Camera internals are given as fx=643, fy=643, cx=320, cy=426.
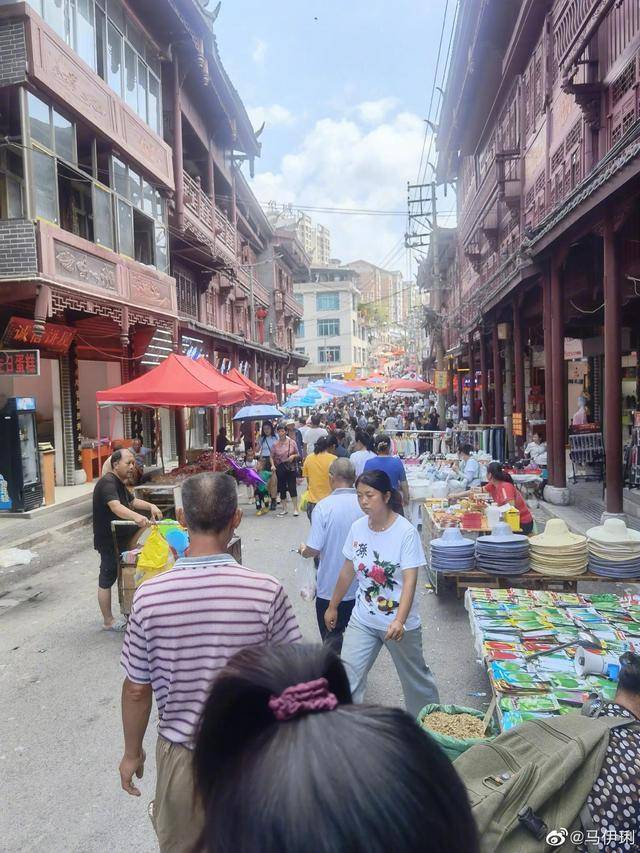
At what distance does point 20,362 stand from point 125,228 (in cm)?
441

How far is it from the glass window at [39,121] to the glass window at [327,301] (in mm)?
63479

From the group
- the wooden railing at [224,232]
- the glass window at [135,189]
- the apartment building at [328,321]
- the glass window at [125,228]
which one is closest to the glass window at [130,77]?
the glass window at [135,189]

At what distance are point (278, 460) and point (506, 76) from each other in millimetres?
12942

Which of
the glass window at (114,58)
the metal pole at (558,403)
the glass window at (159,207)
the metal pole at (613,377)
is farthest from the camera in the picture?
the glass window at (159,207)

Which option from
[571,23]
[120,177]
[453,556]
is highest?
[571,23]

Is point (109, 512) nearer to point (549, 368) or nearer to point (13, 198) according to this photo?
point (13, 198)

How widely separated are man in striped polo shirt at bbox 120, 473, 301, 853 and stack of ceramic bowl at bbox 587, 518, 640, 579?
4575mm

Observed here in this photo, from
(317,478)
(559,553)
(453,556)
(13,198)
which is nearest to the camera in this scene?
(559,553)

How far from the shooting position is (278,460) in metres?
13.3

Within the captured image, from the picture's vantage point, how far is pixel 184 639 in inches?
91.3

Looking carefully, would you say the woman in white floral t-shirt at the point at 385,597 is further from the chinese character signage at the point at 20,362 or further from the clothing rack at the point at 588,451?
the clothing rack at the point at 588,451

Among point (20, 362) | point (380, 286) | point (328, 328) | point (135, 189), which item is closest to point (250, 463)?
point (20, 362)

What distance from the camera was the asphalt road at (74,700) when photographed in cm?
352

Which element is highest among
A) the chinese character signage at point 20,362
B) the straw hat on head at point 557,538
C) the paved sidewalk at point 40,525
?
the chinese character signage at point 20,362
